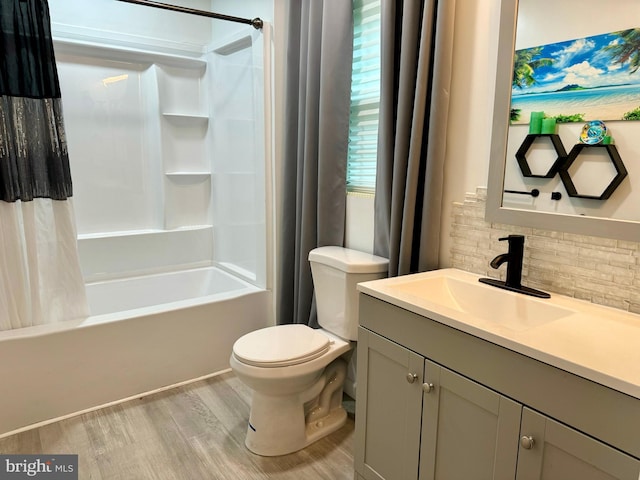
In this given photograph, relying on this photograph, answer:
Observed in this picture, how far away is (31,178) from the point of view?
2098 millimetres

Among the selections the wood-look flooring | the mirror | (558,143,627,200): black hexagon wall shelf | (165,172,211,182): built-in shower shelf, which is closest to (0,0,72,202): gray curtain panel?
the wood-look flooring

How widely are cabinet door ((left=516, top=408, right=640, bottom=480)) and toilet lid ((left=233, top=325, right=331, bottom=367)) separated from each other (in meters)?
0.97

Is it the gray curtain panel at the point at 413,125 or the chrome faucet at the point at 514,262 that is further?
the gray curtain panel at the point at 413,125

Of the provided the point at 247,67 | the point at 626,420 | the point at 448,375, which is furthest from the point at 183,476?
the point at 247,67

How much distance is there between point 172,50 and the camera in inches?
128

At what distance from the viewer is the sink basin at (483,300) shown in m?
1.48

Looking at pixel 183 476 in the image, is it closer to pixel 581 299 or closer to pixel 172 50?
pixel 581 299

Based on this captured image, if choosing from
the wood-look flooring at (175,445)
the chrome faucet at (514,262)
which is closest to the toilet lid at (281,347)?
the wood-look flooring at (175,445)

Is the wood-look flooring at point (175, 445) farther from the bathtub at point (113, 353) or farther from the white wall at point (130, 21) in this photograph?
the white wall at point (130, 21)

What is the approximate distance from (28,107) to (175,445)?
1.66 meters

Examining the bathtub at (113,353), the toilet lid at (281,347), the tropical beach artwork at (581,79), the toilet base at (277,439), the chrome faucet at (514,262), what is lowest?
the toilet base at (277,439)

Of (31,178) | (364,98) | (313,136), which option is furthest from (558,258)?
(31,178)

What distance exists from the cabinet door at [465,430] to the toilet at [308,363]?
2.16 feet

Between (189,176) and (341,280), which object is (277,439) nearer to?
(341,280)
